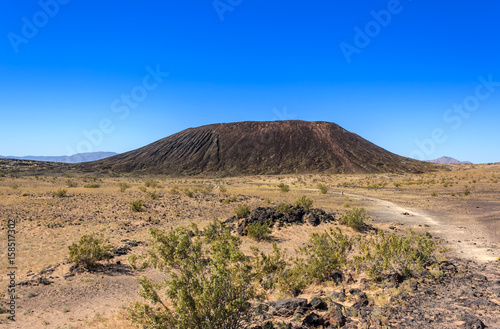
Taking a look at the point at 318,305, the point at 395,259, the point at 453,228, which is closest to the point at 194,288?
the point at 318,305

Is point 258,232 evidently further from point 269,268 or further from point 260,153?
point 260,153

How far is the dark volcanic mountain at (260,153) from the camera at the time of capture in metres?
78.7

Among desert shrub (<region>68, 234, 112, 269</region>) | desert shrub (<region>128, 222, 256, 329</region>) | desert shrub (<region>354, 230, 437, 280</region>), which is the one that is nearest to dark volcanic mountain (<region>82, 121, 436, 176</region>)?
desert shrub (<region>68, 234, 112, 269</region>)

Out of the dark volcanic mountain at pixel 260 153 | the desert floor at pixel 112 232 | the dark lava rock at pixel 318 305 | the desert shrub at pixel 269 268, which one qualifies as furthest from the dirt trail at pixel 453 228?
the dark volcanic mountain at pixel 260 153

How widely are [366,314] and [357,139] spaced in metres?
99.5

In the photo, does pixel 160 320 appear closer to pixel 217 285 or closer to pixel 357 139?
pixel 217 285

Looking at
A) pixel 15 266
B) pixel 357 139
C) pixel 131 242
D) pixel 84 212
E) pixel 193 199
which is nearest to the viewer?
pixel 15 266

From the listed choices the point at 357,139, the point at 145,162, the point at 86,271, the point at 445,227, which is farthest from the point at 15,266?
the point at 357,139

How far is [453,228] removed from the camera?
531 inches

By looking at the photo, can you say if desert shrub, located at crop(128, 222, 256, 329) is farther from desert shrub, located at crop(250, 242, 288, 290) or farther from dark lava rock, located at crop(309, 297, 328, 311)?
dark lava rock, located at crop(309, 297, 328, 311)

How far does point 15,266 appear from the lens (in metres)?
8.41

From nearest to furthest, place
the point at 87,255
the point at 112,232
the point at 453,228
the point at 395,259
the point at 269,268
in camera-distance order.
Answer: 1. the point at 395,259
2. the point at 269,268
3. the point at 87,255
4. the point at 112,232
5. the point at 453,228

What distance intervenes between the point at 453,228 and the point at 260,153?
242 ft

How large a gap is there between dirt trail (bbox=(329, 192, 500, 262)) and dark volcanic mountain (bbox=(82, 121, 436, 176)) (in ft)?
189
